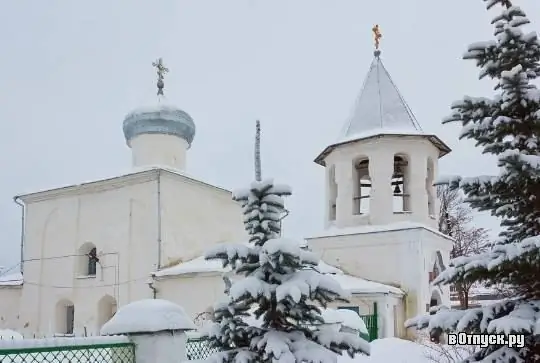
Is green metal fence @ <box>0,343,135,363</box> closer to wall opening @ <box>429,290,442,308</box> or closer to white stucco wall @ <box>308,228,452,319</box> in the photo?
white stucco wall @ <box>308,228,452,319</box>

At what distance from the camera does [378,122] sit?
55.4ft

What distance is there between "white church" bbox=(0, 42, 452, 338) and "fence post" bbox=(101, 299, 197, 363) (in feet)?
31.4

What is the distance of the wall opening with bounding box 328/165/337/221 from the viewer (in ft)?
57.0

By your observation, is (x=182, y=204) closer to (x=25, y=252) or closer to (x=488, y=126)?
(x=25, y=252)

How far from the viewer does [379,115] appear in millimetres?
17078

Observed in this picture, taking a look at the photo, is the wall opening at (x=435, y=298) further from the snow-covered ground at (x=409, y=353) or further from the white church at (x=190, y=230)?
the snow-covered ground at (x=409, y=353)

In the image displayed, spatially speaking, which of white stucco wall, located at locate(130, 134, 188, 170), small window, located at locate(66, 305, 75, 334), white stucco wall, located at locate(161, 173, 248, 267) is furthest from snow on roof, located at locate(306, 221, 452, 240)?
small window, located at locate(66, 305, 75, 334)

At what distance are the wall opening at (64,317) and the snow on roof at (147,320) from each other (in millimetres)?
16975

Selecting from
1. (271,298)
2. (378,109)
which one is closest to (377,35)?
(378,109)

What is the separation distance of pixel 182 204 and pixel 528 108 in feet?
54.0

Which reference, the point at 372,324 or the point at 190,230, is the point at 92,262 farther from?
the point at 372,324

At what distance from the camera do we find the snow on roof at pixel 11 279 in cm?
2175

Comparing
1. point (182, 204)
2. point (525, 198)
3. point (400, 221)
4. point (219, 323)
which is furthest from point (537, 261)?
point (182, 204)

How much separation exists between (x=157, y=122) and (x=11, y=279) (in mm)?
7574
